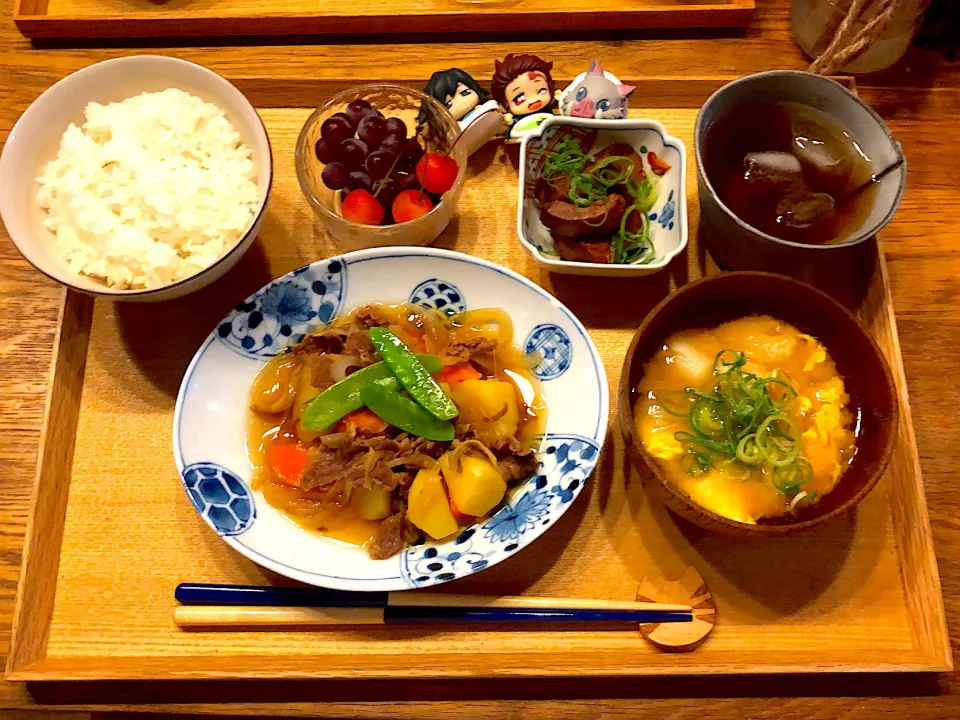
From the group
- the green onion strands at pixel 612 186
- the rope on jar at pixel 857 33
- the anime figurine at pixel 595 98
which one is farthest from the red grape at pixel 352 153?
the rope on jar at pixel 857 33

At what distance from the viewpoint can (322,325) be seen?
182 cm

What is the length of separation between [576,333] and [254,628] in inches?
41.1

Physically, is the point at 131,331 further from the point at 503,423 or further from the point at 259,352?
the point at 503,423

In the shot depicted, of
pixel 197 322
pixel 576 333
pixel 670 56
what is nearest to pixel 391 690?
pixel 576 333

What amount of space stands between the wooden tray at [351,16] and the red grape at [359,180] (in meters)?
0.67

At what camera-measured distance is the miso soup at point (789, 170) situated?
1.71 m

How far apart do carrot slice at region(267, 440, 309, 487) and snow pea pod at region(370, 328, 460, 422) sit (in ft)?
1.02

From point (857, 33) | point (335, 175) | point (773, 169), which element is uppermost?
point (857, 33)

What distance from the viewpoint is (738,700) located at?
1572 millimetres

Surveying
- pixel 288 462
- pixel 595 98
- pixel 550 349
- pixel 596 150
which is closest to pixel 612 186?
pixel 596 150

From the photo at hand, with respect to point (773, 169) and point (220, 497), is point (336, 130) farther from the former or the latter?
point (773, 169)

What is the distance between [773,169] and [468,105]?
2.78 feet

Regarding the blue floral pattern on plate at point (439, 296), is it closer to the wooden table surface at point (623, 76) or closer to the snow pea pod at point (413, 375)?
the snow pea pod at point (413, 375)

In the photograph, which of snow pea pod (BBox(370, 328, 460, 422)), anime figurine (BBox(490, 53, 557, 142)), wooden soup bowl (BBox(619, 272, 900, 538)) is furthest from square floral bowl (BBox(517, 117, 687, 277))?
snow pea pod (BBox(370, 328, 460, 422))
